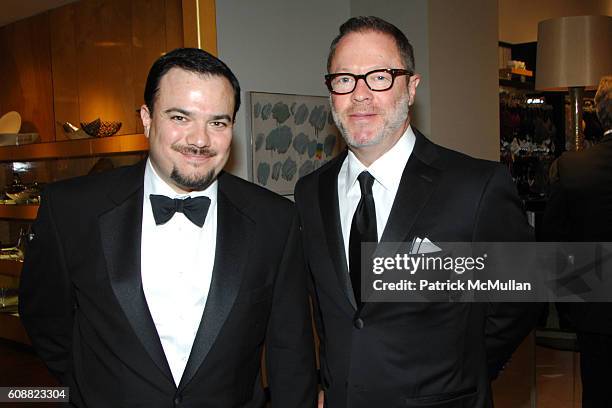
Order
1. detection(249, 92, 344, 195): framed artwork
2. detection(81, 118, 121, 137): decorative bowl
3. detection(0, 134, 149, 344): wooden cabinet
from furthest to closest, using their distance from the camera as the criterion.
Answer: detection(81, 118, 121, 137): decorative bowl, detection(0, 134, 149, 344): wooden cabinet, detection(249, 92, 344, 195): framed artwork

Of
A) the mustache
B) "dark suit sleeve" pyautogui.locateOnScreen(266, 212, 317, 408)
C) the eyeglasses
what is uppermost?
the eyeglasses

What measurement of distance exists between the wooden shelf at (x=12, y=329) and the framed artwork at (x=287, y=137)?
3023mm

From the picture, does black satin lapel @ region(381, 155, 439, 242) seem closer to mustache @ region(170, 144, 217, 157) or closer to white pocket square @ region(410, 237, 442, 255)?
white pocket square @ region(410, 237, 442, 255)

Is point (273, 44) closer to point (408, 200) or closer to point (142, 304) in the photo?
point (408, 200)

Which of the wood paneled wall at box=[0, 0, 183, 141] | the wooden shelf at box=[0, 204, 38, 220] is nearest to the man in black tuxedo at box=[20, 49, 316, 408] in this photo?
the wood paneled wall at box=[0, 0, 183, 141]

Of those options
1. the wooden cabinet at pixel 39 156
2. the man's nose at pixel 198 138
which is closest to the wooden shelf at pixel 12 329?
the wooden cabinet at pixel 39 156

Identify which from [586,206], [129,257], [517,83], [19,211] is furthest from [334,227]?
[517,83]

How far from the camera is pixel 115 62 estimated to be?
5.53 meters

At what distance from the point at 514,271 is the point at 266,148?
2673mm

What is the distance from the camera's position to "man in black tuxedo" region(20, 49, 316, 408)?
5.77ft

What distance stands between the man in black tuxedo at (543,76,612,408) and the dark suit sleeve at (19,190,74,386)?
2138 mm

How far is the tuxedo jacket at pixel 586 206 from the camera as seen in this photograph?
→ 2.81m

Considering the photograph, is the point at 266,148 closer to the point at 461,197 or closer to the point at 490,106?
the point at 490,106

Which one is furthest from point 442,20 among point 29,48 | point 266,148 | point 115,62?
point 29,48
